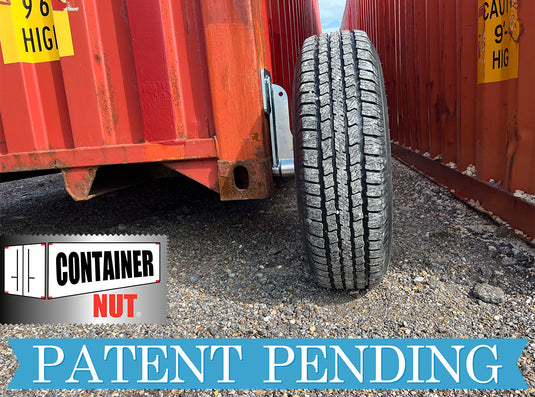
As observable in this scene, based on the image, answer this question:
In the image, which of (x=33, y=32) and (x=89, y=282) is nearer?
(x=89, y=282)

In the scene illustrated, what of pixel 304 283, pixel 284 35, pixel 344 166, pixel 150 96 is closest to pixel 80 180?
pixel 150 96

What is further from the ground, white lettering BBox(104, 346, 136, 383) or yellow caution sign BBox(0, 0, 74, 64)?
yellow caution sign BBox(0, 0, 74, 64)

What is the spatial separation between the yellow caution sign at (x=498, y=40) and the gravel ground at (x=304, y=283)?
34.8 inches

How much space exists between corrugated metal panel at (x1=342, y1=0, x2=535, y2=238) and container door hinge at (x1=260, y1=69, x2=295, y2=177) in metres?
1.26

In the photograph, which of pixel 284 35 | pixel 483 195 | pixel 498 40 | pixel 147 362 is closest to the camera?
pixel 147 362

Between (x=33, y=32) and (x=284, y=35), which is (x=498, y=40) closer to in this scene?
(x=284, y=35)

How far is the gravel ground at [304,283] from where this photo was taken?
1525 millimetres

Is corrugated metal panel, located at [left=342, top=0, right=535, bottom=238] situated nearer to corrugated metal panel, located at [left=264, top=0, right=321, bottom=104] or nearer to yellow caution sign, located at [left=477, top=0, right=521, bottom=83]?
yellow caution sign, located at [left=477, top=0, right=521, bottom=83]

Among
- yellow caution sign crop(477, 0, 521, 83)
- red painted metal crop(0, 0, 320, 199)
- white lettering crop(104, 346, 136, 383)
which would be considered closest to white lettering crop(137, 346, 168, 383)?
white lettering crop(104, 346, 136, 383)

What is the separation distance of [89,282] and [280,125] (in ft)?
3.64

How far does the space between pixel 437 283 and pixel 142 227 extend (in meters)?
1.92

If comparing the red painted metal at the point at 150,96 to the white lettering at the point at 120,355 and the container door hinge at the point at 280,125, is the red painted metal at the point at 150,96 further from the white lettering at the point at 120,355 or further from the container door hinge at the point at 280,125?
the white lettering at the point at 120,355

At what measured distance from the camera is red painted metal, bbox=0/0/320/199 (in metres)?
1.83

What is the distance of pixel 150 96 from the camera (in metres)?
1.93
